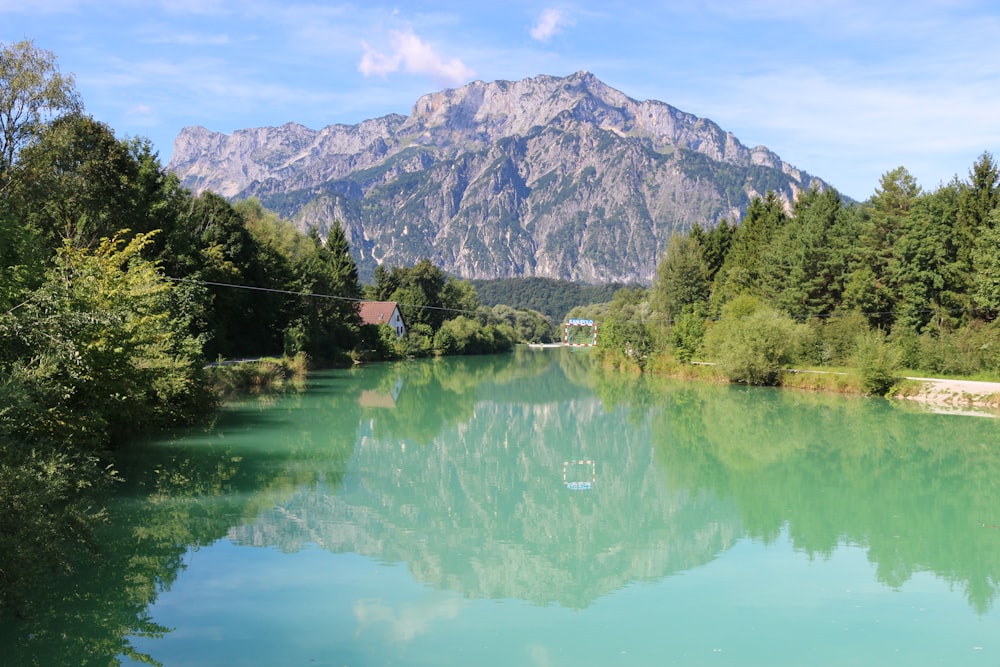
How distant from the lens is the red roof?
232ft

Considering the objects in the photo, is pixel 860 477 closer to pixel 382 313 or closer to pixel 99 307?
pixel 99 307

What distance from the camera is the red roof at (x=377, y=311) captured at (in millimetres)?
70625

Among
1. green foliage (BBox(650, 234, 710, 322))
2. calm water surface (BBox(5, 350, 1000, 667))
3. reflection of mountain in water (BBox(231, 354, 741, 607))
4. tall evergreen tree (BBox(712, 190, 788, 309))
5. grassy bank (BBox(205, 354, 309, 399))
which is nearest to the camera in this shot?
calm water surface (BBox(5, 350, 1000, 667))

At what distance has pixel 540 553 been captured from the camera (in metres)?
12.6

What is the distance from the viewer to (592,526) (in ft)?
47.0

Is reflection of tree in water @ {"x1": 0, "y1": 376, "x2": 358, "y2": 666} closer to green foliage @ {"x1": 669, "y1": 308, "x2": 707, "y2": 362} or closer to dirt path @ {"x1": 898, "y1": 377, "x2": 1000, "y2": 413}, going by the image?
dirt path @ {"x1": 898, "y1": 377, "x2": 1000, "y2": 413}

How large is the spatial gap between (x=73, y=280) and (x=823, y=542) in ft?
49.4

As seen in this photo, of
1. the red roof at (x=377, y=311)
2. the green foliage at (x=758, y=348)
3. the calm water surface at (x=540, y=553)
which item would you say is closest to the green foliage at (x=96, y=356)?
the calm water surface at (x=540, y=553)

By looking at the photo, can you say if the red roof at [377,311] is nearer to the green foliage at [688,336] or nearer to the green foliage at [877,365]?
the green foliage at [688,336]

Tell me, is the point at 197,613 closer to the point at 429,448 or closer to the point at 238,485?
the point at 238,485

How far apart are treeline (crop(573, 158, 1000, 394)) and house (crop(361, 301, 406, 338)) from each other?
23507 millimetres

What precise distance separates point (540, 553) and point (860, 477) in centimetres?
1017

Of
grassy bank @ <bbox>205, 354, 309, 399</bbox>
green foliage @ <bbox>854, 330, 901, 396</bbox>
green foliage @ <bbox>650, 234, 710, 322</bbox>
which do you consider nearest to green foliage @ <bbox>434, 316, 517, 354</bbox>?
green foliage @ <bbox>650, 234, 710, 322</bbox>

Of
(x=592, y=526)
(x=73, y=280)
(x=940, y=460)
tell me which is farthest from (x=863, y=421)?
(x=73, y=280)
